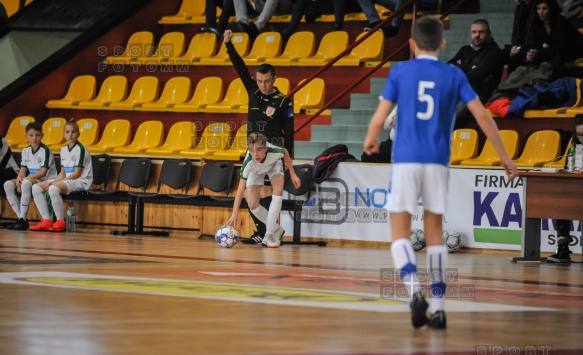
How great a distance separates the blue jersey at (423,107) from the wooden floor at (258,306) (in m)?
0.90

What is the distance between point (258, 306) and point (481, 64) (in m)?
8.45

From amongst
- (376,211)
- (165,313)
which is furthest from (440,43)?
(376,211)

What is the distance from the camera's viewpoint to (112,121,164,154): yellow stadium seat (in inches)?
617

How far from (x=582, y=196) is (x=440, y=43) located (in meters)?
5.43

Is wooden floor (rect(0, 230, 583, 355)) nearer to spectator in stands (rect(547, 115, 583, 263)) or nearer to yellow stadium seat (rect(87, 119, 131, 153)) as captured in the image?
spectator in stands (rect(547, 115, 583, 263))

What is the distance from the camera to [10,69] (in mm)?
17188

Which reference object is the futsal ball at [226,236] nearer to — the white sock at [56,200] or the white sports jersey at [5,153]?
the white sock at [56,200]

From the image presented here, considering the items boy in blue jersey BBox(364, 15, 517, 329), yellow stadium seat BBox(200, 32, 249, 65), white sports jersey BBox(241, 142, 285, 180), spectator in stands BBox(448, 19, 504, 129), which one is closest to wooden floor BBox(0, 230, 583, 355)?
boy in blue jersey BBox(364, 15, 517, 329)

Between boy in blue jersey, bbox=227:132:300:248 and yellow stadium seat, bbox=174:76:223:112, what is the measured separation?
3.78 meters

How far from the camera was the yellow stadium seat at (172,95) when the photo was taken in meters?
16.1

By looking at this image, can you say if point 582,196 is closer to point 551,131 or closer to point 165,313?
point 551,131

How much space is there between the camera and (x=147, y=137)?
1580 centimetres

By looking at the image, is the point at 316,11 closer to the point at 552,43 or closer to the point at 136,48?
the point at 136,48

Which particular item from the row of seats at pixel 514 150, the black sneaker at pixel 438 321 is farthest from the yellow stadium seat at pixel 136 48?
the black sneaker at pixel 438 321
